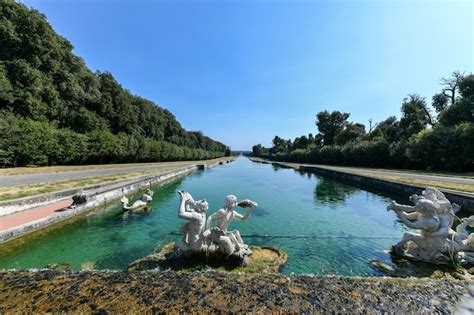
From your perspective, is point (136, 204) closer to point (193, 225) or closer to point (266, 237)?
point (266, 237)

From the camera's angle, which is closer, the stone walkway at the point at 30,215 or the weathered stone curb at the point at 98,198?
the weathered stone curb at the point at 98,198

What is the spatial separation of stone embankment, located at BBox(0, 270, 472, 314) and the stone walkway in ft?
18.9

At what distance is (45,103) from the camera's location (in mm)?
26484

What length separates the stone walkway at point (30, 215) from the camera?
6.69 m

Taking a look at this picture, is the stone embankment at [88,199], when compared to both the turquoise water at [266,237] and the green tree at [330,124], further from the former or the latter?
the green tree at [330,124]

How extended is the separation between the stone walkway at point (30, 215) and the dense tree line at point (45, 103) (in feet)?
49.5

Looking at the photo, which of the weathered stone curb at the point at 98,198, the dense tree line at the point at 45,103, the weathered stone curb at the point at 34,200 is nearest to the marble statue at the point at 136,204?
the weathered stone curb at the point at 98,198

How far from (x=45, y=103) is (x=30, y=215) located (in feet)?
82.8

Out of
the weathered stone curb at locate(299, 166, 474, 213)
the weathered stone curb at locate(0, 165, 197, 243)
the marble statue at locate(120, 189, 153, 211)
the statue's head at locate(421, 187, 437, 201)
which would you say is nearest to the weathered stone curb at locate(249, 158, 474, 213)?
the weathered stone curb at locate(299, 166, 474, 213)

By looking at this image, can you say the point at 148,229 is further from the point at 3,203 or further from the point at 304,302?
the point at 304,302

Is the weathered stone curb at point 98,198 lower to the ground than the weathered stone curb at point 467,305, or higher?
lower

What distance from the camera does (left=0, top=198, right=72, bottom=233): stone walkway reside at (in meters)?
6.69

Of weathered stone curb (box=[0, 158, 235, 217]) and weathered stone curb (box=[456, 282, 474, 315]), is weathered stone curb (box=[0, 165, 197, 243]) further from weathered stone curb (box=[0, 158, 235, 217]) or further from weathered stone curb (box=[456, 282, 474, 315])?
weathered stone curb (box=[456, 282, 474, 315])

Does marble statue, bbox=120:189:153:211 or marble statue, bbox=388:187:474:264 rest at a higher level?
marble statue, bbox=388:187:474:264
